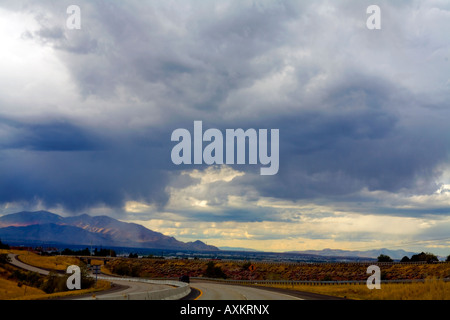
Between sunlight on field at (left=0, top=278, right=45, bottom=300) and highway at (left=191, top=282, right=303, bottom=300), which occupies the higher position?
highway at (left=191, top=282, right=303, bottom=300)

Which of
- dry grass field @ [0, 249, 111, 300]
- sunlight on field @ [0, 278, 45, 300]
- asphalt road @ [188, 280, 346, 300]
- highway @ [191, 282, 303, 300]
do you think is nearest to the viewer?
highway @ [191, 282, 303, 300]

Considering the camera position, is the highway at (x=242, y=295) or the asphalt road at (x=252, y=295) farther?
the asphalt road at (x=252, y=295)

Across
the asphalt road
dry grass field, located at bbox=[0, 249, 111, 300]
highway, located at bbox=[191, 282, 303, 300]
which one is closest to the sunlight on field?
dry grass field, located at bbox=[0, 249, 111, 300]

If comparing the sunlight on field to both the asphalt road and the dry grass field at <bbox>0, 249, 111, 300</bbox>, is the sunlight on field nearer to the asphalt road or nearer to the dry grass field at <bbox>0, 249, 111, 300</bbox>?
the dry grass field at <bbox>0, 249, 111, 300</bbox>

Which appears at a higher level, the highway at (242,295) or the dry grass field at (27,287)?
the highway at (242,295)

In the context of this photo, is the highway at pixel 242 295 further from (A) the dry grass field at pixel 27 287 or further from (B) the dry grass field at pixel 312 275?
(A) the dry grass field at pixel 27 287

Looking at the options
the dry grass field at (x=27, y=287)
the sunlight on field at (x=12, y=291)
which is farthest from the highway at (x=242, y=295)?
the sunlight on field at (x=12, y=291)

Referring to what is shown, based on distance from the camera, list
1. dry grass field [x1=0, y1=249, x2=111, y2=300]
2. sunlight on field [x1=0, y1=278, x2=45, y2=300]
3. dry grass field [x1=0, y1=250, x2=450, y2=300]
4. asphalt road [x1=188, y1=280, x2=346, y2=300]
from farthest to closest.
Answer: sunlight on field [x1=0, y1=278, x2=45, y2=300] < dry grass field [x1=0, y1=249, x2=111, y2=300] < asphalt road [x1=188, y1=280, x2=346, y2=300] < dry grass field [x1=0, y1=250, x2=450, y2=300]

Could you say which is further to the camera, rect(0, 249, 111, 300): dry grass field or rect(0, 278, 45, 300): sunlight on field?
rect(0, 278, 45, 300): sunlight on field

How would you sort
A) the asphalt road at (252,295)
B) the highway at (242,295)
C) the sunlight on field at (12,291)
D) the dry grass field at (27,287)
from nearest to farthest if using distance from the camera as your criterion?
the highway at (242,295)
the asphalt road at (252,295)
the dry grass field at (27,287)
the sunlight on field at (12,291)

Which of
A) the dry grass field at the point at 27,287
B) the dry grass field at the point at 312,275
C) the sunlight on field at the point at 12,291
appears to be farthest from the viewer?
the sunlight on field at the point at 12,291

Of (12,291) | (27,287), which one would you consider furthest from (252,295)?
(27,287)
